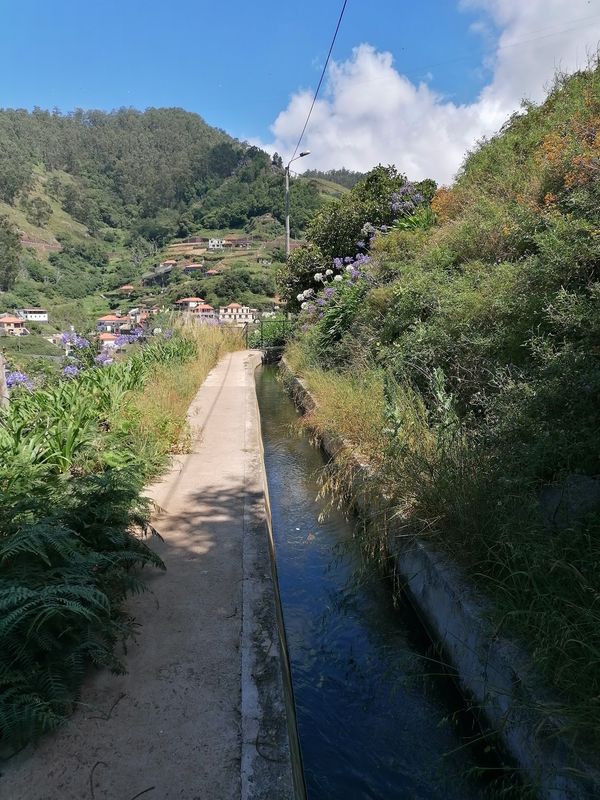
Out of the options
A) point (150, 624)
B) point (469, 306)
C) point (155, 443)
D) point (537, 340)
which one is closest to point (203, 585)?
point (150, 624)

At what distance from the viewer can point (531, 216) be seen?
6348mm

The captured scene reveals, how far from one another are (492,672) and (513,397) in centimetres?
202

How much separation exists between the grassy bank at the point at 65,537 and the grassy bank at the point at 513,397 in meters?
1.95

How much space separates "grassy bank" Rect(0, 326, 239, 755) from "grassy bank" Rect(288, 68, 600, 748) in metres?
1.95

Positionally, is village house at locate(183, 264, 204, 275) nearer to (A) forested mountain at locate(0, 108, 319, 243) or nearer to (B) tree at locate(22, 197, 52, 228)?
(A) forested mountain at locate(0, 108, 319, 243)

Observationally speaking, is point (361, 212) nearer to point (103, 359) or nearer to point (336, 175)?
point (103, 359)

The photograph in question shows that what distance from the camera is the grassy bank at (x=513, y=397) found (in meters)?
2.57

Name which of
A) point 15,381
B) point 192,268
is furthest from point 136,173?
point 15,381

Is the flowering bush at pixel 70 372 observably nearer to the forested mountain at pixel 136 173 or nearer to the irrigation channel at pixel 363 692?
the irrigation channel at pixel 363 692

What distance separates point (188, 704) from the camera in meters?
2.36

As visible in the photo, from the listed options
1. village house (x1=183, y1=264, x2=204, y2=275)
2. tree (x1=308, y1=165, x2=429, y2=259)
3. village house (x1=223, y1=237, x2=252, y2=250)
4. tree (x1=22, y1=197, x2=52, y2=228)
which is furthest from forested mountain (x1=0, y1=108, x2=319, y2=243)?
tree (x1=308, y1=165, x2=429, y2=259)

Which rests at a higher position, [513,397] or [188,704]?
[513,397]

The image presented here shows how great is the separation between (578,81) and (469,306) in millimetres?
6767

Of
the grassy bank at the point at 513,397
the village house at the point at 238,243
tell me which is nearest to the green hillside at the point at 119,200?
the village house at the point at 238,243
